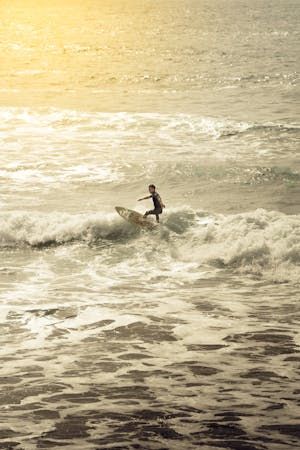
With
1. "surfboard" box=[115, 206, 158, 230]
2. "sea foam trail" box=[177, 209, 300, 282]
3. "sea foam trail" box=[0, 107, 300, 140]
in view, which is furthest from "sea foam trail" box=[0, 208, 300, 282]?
"sea foam trail" box=[0, 107, 300, 140]

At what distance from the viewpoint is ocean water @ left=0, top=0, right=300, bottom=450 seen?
1276 centimetres

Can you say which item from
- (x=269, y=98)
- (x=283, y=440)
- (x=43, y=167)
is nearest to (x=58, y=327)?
(x=283, y=440)

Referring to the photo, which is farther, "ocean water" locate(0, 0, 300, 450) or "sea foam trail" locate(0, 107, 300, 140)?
"sea foam trail" locate(0, 107, 300, 140)

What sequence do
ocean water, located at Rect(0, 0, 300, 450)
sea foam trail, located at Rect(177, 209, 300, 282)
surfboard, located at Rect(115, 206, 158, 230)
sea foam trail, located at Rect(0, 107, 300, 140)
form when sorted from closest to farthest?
1. ocean water, located at Rect(0, 0, 300, 450)
2. sea foam trail, located at Rect(177, 209, 300, 282)
3. surfboard, located at Rect(115, 206, 158, 230)
4. sea foam trail, located at Rect(0, 107, 300, 140)

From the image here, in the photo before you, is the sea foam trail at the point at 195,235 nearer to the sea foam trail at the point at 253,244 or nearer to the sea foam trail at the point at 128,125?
the sea foam trail at the point at 253,244

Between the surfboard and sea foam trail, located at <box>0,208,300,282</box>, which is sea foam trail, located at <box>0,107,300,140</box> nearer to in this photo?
the surfboard

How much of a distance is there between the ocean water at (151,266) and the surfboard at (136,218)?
256 millimetres

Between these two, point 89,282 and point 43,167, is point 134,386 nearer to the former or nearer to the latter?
point 89,282

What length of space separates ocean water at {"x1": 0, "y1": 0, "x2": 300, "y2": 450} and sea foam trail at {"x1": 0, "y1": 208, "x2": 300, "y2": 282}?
63 mm

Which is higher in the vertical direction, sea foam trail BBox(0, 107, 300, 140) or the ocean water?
sea foam trail BBox(0, 107, 300, 140)

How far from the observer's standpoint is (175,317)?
17.8 metres

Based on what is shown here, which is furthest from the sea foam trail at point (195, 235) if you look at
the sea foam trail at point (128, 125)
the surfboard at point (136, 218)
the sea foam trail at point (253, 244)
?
the sea foam trail at point (128, 125)

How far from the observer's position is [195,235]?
25.3 m

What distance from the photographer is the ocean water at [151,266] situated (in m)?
12.8
